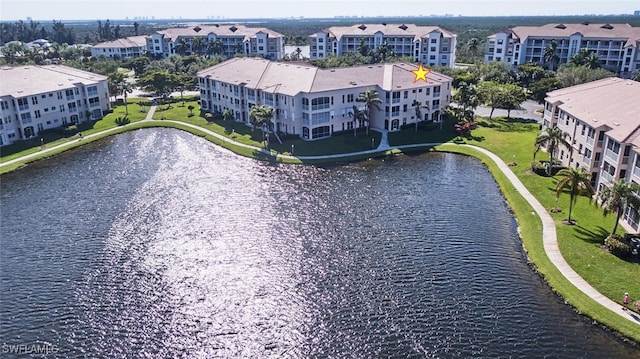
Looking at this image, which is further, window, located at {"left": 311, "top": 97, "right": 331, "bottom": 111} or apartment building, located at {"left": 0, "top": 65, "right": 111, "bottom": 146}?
apartment building, located at {"left": 0, "top": 65, "right": 111, "bottom": 146}

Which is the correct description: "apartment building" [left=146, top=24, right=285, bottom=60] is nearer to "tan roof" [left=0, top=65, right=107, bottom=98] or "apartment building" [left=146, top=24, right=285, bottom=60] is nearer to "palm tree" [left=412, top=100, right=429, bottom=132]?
"tan roof" [left=0, top=65, right=107, bottom=98]

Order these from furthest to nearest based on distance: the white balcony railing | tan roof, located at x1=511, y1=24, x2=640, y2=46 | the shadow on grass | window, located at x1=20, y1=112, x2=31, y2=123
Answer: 1. tan roof, located at x1=511, y1=24, x2=640, y2=46
2. window, located at x1=20, y1=112, x2=31, y2=123
3. the white balcony railing
4. the shadow on grass

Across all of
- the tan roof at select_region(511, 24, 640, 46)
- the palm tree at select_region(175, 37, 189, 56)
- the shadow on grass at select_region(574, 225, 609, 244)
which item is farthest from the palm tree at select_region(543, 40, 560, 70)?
the palm tree at select_region(175, 37, 189, 56)

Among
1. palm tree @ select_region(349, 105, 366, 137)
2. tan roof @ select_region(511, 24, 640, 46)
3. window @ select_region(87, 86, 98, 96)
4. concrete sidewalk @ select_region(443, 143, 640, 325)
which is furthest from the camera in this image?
tan roof @ select_region(511, 24, 640, 46)

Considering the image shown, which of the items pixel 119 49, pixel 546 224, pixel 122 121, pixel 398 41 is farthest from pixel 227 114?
pixel 119 49

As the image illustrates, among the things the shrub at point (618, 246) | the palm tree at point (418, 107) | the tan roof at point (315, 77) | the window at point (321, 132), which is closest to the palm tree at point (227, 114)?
the tan roof at point (315, 77)

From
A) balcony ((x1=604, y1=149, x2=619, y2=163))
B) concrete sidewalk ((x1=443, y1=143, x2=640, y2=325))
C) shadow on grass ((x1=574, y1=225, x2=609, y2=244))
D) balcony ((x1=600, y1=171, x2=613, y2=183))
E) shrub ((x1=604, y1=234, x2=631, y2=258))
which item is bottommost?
concrete sidewalk ((x1=443, y1=143, x2=640, y2=325))

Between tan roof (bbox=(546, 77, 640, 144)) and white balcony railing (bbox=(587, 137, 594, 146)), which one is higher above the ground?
tan roof (bbox=(546, 77, 640, 144))
